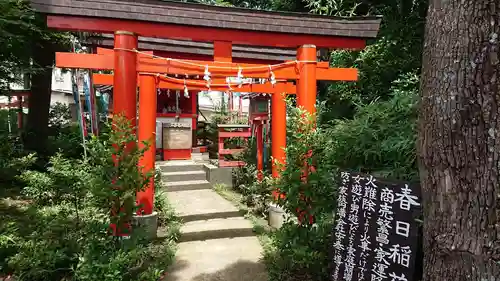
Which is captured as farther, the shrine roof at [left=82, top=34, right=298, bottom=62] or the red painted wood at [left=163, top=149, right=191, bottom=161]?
the red painted wood at [left=163, top=149, right=191, bottom=161]

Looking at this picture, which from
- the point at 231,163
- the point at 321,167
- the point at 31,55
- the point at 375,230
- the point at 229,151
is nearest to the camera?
the point at 375,230

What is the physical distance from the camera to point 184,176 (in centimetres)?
957

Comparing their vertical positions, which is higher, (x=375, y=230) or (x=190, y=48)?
(x=190, y=48)

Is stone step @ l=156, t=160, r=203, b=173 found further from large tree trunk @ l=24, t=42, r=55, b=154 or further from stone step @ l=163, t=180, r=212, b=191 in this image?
large tree trunk @ l=24, t=42, r=55, b=154

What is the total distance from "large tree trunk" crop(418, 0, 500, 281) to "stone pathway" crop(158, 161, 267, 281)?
2874 millimetres

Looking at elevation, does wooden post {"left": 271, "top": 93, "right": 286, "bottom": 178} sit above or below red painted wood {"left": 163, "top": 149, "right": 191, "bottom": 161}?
above

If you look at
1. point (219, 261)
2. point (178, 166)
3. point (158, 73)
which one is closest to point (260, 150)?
point (178, 166)

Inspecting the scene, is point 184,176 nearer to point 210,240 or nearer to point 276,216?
point 210,240

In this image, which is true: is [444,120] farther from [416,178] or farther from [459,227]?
[416,178]

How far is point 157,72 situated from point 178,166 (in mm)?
5323

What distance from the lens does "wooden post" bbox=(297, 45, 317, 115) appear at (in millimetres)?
5207

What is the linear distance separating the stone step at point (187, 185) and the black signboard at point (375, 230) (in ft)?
20.3

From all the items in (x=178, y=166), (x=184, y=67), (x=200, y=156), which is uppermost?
(x=184, y=67)

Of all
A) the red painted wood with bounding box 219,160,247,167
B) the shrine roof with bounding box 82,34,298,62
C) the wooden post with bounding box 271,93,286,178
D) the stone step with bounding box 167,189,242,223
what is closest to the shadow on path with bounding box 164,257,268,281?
the stone step with bounding box 167,189,242,223
